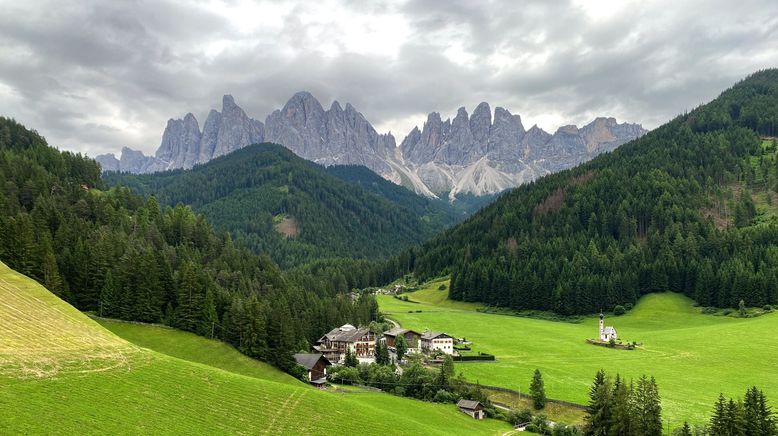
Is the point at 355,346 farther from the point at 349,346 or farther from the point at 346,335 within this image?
the point at 346,335

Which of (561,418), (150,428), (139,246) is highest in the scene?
(139,246)

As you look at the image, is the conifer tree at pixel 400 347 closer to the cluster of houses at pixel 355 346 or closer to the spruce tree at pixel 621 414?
the cluster of houses at pixel 355 346

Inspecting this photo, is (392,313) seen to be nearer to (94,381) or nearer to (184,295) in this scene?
(184,295)

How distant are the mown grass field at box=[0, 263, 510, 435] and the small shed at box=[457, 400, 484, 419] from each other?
6825 millimetres

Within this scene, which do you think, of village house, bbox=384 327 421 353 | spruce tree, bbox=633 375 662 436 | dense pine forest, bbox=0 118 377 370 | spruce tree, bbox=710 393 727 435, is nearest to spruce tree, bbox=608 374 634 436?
spruce tree, bbox=633 375 662 436

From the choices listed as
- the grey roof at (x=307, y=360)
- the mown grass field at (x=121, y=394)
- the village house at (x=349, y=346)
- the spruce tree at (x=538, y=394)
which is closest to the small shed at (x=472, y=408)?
the mown grass field at (x=121, y=394)

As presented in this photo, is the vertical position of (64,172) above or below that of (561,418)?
above

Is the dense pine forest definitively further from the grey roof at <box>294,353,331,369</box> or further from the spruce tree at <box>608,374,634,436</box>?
the spruce tree at <box>608,374,634,436</box>

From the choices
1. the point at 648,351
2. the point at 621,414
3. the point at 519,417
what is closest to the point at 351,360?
the point at 519,417

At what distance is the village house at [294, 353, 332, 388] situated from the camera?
84562 mm

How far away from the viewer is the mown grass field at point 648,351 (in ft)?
275

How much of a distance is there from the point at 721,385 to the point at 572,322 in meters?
74.9

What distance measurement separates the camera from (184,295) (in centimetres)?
8994

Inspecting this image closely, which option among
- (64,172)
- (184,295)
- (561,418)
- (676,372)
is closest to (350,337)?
(184,295)
